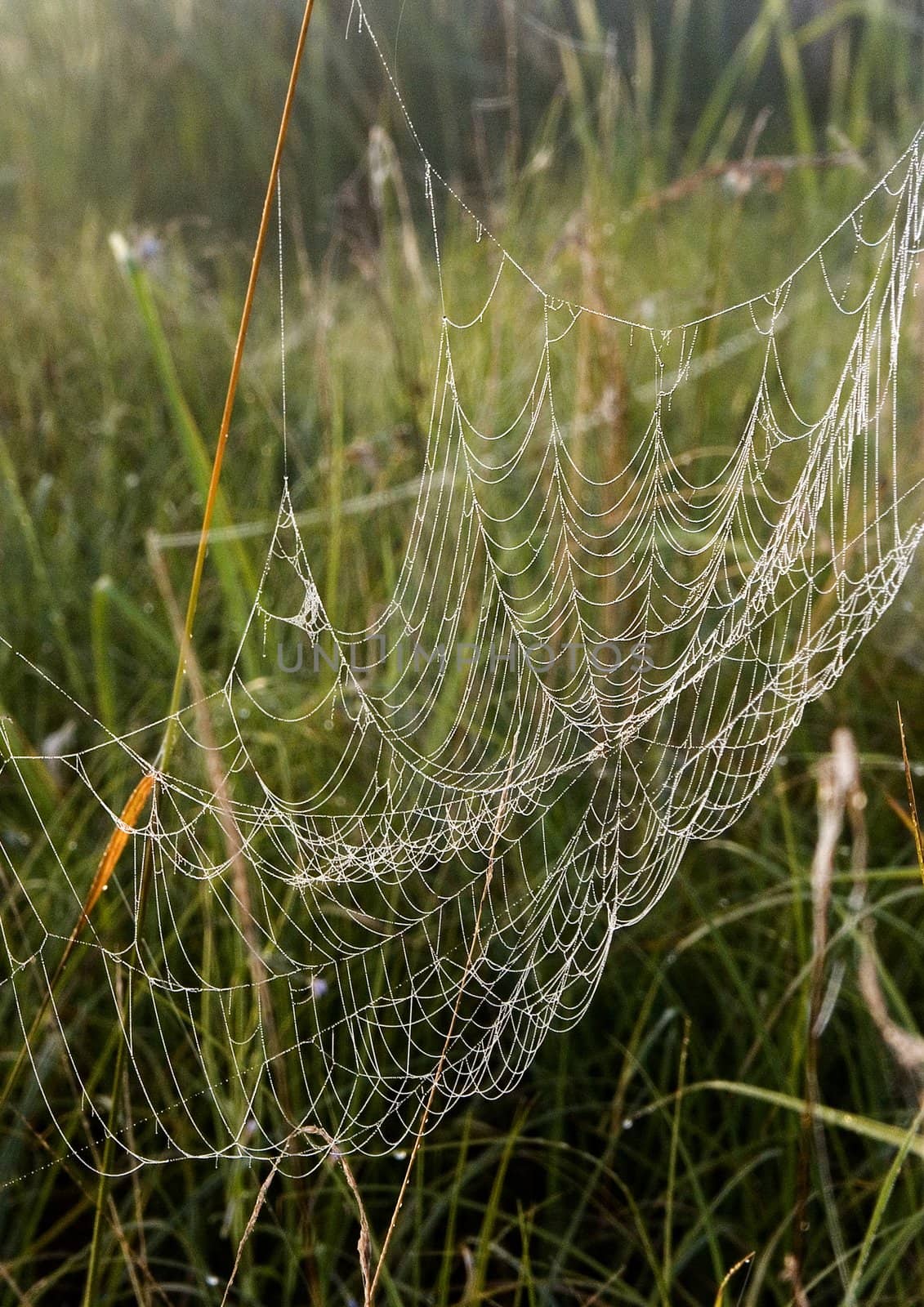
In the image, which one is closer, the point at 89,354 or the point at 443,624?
the point at 443,624

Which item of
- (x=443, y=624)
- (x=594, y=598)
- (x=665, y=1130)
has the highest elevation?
(x=594, y=598)

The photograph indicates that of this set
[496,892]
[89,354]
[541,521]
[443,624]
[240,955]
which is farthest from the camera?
[89,354]

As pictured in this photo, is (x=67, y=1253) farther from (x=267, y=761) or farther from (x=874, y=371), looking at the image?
(x=874, y=371)

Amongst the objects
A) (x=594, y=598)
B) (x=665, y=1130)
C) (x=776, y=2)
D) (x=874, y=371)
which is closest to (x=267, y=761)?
(x=594, y=598)
